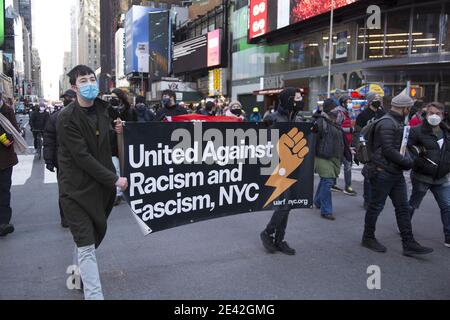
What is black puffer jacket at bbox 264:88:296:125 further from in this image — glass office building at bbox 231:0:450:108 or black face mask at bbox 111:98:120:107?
glass office building at bbox 231:0:450:108

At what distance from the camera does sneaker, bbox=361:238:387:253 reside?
5.24 metres

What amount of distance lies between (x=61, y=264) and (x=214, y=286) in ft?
5.95

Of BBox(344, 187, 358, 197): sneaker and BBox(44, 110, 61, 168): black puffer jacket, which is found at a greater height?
BBox(44, 110, 61, 168): black puffer jacket

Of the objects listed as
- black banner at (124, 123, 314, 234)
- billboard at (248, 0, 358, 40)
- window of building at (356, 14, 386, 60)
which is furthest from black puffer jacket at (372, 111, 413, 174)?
window of building at (356, 14, 386, 60)

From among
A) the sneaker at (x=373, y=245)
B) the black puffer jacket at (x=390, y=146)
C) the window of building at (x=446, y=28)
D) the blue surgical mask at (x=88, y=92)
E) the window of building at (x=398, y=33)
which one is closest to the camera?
the blue surgical mask at (x=88, y=92)

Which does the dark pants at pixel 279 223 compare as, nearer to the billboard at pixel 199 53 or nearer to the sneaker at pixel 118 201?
the sneaker at pixel 118 201

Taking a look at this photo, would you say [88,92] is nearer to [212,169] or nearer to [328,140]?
[212,169]

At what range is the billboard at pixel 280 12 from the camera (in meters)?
→ 23.2

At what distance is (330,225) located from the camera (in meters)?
6.49

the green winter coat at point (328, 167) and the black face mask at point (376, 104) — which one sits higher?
the black face mask at point (376, 104)

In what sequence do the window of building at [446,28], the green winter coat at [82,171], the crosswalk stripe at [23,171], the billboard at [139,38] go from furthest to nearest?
the billboard at [139,38]
the window of building at [446,28]
the crosswalk stripe at [23,171]
the green winter coat at [82,171]

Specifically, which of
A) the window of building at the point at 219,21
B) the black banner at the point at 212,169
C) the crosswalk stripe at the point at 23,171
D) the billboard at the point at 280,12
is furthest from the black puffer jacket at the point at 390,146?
the window of building at the point at 219,21

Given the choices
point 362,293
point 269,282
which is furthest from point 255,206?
point 362,293

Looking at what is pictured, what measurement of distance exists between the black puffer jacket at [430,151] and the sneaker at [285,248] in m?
1.94
